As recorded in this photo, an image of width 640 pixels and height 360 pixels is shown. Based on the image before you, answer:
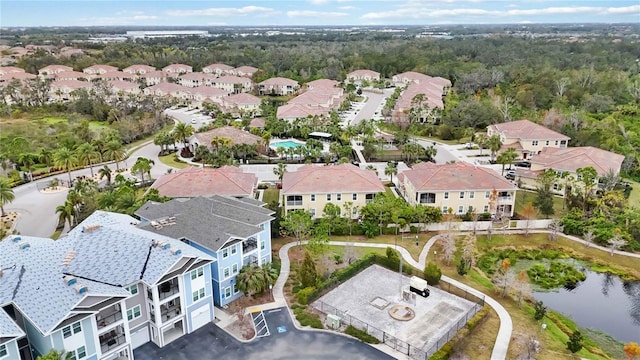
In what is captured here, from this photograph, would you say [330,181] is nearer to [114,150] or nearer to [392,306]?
[392,306]

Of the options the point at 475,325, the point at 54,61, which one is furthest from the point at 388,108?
the point at 54,61

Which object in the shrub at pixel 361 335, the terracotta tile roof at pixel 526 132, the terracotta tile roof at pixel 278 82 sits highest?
the terracotta tile roof at pixel 278 82

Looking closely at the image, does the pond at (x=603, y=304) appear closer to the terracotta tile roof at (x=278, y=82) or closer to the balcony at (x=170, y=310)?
the balcony at (x=170, y=310)

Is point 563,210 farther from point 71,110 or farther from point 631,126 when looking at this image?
point 71,110

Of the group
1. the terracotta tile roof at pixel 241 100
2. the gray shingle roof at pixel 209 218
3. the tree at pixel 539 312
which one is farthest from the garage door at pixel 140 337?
the terracotta tile roof at pixel 241 100

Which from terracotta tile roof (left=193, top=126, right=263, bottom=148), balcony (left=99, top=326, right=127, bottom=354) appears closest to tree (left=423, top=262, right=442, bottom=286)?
balcony (left=99, top=326, right=127, bottom=354)

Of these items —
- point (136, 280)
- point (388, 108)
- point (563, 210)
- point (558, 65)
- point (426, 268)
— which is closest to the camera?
point (136, 280)
